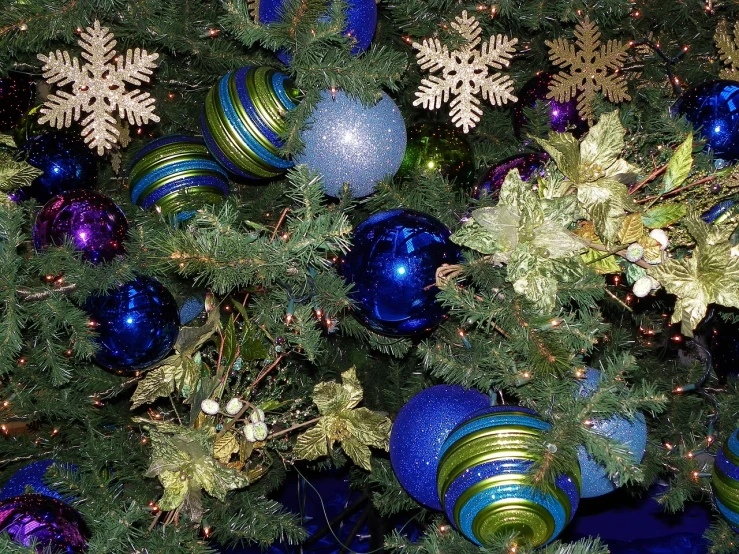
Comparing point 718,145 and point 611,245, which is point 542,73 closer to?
point 718,145

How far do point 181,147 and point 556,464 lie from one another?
0.64 meters

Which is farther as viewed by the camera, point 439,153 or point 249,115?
point 439,153

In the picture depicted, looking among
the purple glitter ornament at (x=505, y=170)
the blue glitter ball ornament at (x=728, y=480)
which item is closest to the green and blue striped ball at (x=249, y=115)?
the purple glitter ornament at (x=505, y=170)

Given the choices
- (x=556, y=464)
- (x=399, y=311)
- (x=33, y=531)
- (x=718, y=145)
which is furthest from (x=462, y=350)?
(x=33, y=531)

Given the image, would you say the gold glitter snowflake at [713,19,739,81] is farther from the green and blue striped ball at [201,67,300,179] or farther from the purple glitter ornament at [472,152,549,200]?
the green and blue striped ball at [201,67,300,179]

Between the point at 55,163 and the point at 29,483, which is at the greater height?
the point at 55,163

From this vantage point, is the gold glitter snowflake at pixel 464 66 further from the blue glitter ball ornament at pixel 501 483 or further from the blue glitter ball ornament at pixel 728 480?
the blue glitter ball ornament at pixel 728 480

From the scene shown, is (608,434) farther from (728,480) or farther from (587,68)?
(587,68)

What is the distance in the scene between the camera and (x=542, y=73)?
117 centimetres

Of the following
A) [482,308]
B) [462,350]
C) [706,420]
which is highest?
[482,308]

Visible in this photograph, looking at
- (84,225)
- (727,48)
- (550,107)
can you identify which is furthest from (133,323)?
(727,48)

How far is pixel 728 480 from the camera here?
3.06ft

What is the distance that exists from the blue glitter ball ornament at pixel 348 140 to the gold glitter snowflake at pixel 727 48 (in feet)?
1.68

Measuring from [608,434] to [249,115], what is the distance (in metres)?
0.59
